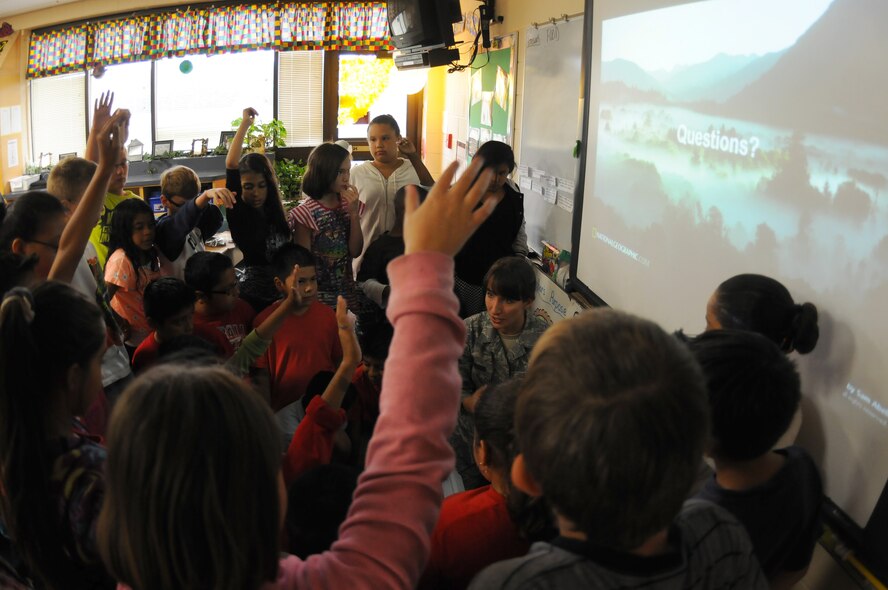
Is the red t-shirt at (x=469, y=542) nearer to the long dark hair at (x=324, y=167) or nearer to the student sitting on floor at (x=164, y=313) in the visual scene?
the student sitting on floor at (x=164, y=313)

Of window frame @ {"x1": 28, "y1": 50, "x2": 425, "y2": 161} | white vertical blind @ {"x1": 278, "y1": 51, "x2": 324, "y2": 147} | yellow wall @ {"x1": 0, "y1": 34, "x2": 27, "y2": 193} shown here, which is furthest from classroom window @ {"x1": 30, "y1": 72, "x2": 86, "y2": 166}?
white vertical blind @ {"x1": 278, "y1": 51, "x2": 324, "y2": 147}

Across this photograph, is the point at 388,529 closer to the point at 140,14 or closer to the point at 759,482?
the point at 759,482

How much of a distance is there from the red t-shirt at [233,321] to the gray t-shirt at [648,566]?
1785 millimetres

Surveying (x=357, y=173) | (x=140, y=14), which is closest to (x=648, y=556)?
(x=357, y=173)

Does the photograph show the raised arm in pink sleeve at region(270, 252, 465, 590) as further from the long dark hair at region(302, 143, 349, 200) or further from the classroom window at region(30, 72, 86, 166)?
the classroom window at region(30, 72, 86, 166)

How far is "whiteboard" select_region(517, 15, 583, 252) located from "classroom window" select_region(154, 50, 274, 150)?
5466 mm

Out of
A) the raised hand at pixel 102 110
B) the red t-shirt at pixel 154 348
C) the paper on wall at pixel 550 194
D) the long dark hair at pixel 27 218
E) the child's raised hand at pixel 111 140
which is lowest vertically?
the red t-shirt at pixel 154 348

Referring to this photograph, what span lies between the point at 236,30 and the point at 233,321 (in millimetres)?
5728

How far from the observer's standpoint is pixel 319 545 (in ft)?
3.71

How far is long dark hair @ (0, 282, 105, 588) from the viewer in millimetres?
864

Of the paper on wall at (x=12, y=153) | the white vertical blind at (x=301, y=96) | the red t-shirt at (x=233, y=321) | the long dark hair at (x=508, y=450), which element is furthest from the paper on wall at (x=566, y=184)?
the paper on wall at (x=12, y=153)

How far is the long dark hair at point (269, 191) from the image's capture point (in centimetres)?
281

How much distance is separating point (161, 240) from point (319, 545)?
6.32 ft

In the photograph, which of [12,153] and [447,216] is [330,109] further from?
[447,216]
